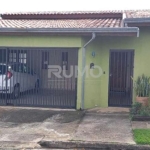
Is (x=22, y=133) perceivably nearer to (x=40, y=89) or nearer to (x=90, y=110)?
(x=90, y=110)

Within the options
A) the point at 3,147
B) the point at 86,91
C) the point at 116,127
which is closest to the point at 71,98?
the point at 86,91

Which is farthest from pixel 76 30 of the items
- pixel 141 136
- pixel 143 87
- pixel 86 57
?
pixel 141 136

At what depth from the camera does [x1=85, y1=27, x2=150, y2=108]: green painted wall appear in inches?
374

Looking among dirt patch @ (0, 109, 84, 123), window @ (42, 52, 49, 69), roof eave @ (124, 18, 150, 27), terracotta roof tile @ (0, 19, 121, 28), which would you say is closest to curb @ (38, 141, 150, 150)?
dirt patch @ (0, 109, 84, 123)

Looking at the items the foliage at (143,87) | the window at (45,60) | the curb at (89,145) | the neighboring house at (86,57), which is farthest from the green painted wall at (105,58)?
the curb at (89,145)

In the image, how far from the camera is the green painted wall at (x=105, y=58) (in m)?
9.50

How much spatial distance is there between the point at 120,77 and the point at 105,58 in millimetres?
1343

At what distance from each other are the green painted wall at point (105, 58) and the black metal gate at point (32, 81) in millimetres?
683

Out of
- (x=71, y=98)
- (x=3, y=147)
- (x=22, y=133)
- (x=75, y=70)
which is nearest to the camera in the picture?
(x=3, y=147)

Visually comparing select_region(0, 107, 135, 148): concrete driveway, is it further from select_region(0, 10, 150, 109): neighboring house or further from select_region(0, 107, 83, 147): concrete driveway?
select_region(0, 10, 150, 109): neighboring house

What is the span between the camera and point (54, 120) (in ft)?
26.5

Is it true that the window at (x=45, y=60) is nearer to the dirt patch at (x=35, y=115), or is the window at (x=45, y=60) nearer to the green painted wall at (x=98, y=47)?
the green painted wall at (x=98, y=47)

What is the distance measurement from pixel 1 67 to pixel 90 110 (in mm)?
4141

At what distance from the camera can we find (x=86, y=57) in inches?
372
